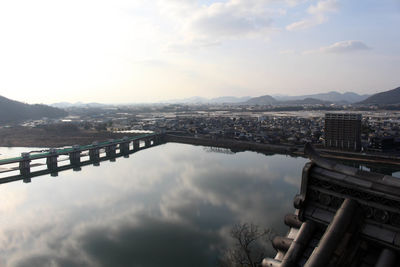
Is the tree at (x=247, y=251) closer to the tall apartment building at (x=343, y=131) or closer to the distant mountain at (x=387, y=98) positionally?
the tall apartment building at (x=343, y=131)

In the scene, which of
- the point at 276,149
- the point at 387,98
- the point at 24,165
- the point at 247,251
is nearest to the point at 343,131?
the point at 276,149

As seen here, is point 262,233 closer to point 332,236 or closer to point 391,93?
point 332,236

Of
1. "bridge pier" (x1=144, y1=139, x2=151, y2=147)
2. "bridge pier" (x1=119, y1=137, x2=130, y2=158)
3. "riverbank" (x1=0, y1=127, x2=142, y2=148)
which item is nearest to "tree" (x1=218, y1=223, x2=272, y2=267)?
"bridge pier" (x1=119, y1=137, x2=130, y2=158)

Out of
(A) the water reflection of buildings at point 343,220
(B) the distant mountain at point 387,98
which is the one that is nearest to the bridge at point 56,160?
(A) the water reflection of buildings at point 343,220

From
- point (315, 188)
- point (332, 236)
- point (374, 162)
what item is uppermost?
point (315, 188)

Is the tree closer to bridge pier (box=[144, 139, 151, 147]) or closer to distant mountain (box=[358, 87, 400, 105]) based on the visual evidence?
bridge pier (box=[144, 139, 151, 147])

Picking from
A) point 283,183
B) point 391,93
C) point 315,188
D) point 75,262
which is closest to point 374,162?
point 283,183
